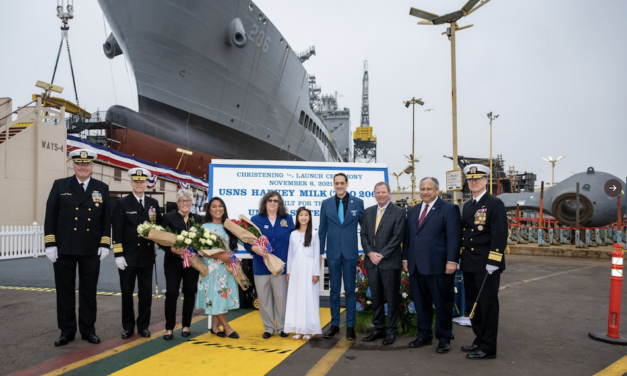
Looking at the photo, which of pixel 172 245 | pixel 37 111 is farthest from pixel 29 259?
pixel 172 245

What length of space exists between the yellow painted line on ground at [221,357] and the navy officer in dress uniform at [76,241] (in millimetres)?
1177

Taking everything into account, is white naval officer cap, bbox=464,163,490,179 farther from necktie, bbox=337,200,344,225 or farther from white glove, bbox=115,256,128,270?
white glove, bbox=115,256,128,270

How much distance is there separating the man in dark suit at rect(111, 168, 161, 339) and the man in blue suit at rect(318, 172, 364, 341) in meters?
2.30

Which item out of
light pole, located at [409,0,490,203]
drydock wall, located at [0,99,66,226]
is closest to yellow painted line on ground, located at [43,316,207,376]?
light pole, located at [409,0,490,203]

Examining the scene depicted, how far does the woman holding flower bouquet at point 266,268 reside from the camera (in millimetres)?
4988

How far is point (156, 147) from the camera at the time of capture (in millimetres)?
22359

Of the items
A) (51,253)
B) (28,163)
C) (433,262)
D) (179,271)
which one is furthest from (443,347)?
(28,163)

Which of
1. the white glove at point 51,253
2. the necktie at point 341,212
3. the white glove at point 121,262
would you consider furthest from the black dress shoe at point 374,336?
the white glove at point 51,253

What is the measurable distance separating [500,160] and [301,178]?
49.3 m

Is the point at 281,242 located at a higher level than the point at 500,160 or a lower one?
lower

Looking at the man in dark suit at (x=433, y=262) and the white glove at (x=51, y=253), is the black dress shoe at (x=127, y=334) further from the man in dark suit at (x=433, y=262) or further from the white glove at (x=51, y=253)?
the man in dark suit at (x=433, y=262)

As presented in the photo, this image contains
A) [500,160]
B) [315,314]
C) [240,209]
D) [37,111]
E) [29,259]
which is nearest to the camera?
[315,314]

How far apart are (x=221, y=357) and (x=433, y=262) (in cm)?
263

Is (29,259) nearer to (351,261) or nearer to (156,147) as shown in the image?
(156,147)
